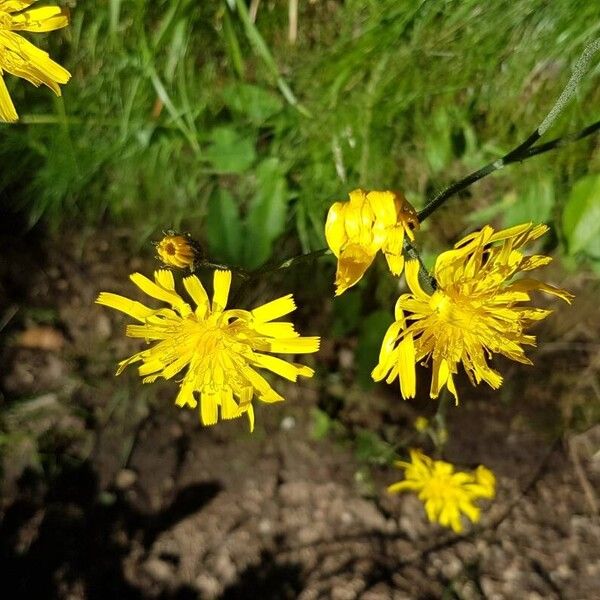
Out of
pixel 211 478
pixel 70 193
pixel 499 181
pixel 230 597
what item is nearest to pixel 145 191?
pixel 70 193

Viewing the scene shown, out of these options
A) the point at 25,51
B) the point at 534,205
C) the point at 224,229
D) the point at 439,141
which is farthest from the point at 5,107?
the point at 534,205

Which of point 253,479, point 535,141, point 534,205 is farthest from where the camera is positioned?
point 253,479

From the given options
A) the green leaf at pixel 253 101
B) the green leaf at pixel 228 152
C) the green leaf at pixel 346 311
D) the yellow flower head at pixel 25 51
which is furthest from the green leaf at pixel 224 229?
the yellow flower head at pixel 25 51

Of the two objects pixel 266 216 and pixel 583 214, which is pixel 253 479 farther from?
pixel 583 214

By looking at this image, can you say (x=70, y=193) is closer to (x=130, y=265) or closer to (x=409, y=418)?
(x=130, y=265)

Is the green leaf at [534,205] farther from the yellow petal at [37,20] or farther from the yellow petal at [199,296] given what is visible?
the yellow petal at [37,20]
